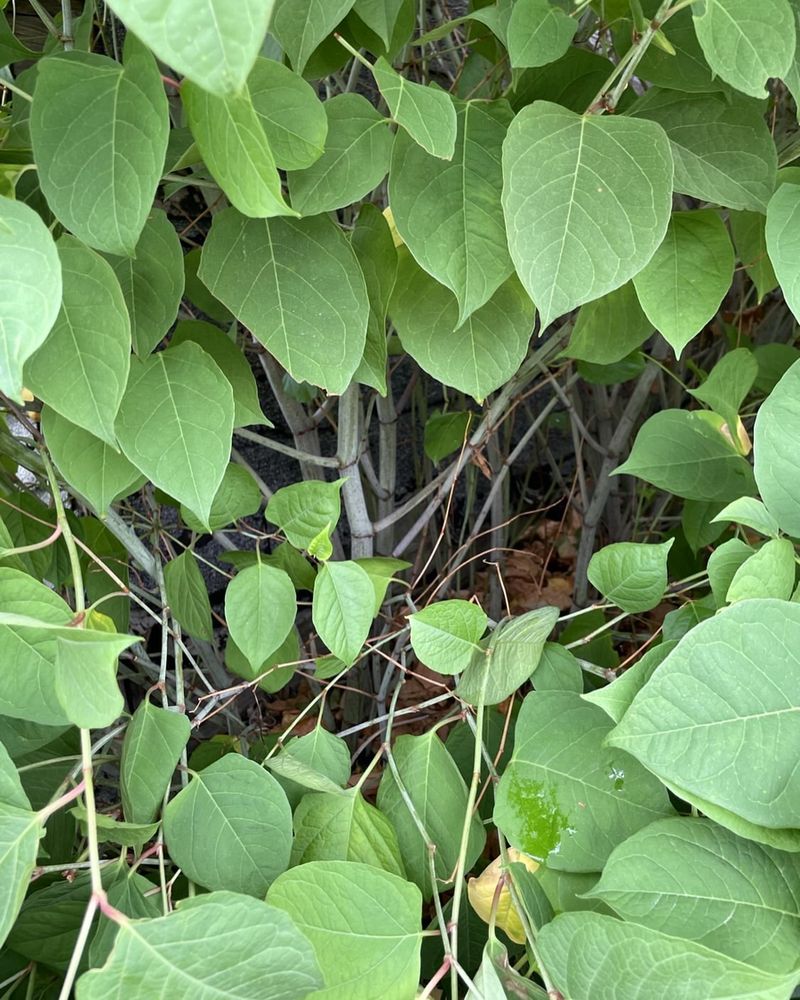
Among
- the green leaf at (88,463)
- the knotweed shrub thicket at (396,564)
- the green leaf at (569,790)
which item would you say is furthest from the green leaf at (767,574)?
the green leaf at (88,463)

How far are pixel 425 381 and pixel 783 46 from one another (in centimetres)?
86

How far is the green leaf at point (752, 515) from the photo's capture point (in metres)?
0.42

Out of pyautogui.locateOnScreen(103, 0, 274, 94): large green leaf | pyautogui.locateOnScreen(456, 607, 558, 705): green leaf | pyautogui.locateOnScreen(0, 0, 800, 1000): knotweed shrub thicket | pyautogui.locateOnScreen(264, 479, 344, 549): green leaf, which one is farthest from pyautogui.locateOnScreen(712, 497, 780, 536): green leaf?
pyautogui.locateOnScreen(103, 0, 274, 94): large green leaf

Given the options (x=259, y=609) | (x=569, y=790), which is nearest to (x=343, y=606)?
(x=259, y=609)

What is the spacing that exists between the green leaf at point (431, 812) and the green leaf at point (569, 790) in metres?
0.05

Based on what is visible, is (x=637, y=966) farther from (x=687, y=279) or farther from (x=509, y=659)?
(x=687, y=279)

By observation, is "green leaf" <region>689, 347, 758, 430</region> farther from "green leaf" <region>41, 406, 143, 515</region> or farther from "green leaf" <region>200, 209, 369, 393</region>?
"green leaf" <region>41, 406, 143, 515</region>

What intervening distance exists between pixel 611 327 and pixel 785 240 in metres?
0.13

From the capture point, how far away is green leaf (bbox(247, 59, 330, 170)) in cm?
36

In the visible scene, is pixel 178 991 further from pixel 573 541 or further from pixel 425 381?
pixel 573 541

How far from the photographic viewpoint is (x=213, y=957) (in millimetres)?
316

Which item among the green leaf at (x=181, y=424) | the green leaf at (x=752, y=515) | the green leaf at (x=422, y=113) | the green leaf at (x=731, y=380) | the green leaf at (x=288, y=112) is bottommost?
the green leaf at (x=181, y=424)

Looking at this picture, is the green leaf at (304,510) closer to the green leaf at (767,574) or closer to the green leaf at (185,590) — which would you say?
the green leaf at (185,590)

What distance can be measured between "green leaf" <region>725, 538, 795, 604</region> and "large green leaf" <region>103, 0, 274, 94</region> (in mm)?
319
